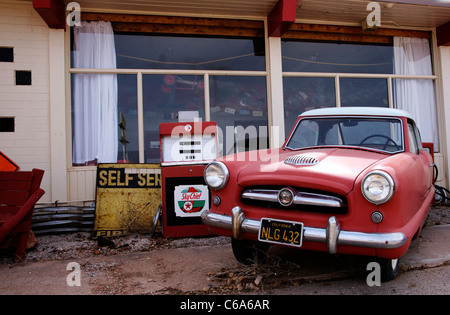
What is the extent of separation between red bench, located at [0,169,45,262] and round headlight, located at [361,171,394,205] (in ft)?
11.5

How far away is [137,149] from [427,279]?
14.8 feet

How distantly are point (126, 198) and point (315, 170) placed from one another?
Answer: 124 inches

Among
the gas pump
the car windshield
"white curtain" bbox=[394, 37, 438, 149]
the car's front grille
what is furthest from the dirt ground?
"white curtain" bbox=[394, 37, 438, 149]

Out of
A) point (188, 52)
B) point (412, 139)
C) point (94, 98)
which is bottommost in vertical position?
point (412, 139)

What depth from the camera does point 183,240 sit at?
4.48 m

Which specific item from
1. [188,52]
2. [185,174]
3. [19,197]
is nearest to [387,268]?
[185,174]

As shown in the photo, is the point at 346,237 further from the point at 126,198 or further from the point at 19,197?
the point at 19,197

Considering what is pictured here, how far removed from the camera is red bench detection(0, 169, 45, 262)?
3885 millimetres

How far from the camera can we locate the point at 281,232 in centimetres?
267

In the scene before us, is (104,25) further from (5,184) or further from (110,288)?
(110,288)

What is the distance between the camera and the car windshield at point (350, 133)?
348 cm

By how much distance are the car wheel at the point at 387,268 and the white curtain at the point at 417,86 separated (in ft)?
17.1

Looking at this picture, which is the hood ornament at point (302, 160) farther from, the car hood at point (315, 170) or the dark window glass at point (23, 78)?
the dark window glass at point (23, 78)
